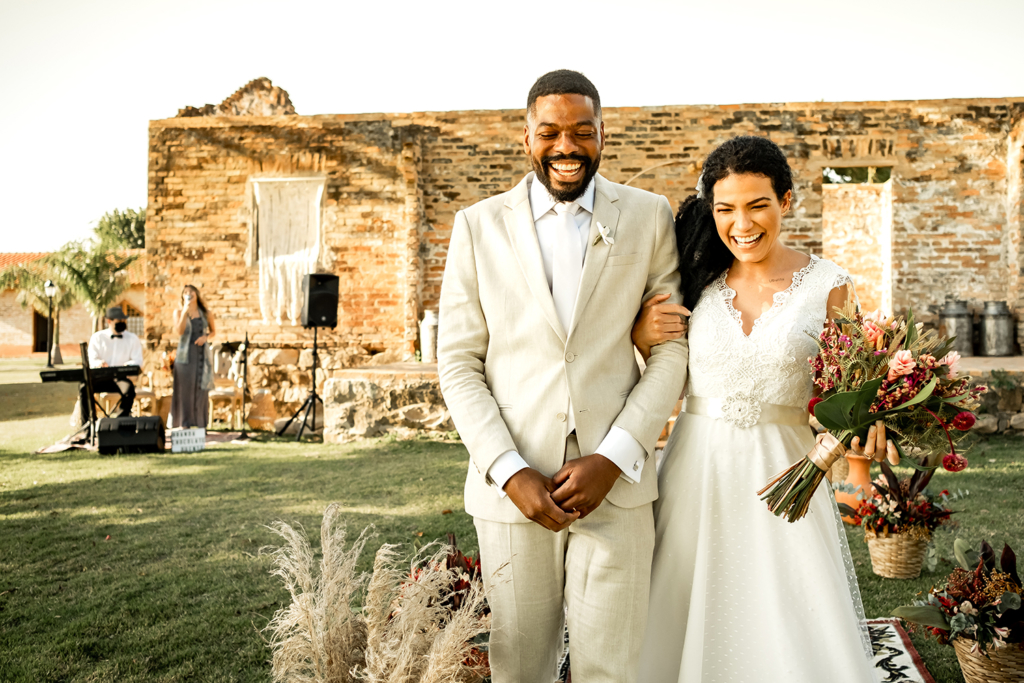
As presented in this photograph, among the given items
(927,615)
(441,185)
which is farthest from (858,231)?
(927,615)

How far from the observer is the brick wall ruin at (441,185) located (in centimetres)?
915

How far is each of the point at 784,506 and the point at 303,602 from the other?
4.63ft

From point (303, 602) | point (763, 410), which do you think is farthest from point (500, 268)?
point (303, 602)

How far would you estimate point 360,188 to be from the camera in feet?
32.2

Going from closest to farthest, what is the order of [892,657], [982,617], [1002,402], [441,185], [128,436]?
[982,617], [892,657], [1002,402], [128,436], [441,185]

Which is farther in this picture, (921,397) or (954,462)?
(954,462)

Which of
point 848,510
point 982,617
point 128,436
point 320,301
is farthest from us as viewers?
→ point 320,301

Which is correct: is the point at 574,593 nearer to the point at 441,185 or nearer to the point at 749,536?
the point at 749,536

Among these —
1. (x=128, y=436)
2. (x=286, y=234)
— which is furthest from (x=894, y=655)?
(x=286, y=234)

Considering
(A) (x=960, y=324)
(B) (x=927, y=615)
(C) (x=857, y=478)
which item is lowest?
(B) (x=927, y=615)

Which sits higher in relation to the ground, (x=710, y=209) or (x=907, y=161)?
(x=907, y=161)

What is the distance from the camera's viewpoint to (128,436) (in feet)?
24.6

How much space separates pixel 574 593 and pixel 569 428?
458 millimetres

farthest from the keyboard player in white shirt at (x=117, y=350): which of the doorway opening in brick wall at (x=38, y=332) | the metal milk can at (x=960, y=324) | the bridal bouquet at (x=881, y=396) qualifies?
the doorway opening in brick wall at (x=38, y=332)
